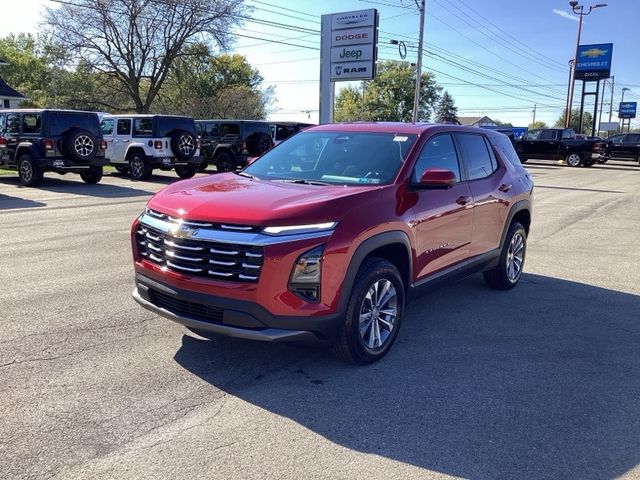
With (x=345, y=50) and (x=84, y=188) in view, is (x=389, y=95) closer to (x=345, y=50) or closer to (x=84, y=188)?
(x=345, y=50)

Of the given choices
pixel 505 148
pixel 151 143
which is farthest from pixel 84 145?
pixel 505 148

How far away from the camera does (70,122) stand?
1500 cm

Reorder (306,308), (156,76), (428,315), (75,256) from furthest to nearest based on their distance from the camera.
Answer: (156,76) < (75,256) < (428,315) < (306,308)

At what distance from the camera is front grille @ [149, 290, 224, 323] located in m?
3.64

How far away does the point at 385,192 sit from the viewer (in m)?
4.20

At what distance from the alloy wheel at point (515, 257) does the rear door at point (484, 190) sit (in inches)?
18.5

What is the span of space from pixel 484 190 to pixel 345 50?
76.0 feet

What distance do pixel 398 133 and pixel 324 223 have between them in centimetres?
167

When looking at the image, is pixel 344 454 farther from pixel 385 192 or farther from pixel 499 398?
pixel 385 192

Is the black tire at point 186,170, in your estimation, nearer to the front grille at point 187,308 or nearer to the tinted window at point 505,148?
the tinted window at point 505,148

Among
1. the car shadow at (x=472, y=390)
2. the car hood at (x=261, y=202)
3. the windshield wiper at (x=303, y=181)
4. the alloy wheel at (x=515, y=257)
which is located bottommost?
the car shadow at (x=472, y=390)

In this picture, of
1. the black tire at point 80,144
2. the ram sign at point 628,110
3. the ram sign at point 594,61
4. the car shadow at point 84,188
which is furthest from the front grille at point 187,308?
the ram sign at point 628,110

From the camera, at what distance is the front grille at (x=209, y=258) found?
11.6 feet

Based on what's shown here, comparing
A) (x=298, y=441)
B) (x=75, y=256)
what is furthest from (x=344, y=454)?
(x=75, y=256)
